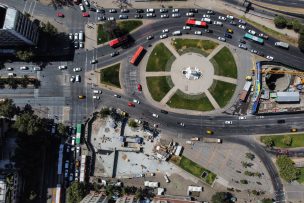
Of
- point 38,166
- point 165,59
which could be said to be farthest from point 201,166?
point 38,166

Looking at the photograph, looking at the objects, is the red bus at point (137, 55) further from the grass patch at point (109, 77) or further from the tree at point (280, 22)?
the tree at point (280, 22)

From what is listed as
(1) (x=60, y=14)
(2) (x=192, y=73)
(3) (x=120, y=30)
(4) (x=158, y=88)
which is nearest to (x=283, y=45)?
(2) (x=192, y=73)

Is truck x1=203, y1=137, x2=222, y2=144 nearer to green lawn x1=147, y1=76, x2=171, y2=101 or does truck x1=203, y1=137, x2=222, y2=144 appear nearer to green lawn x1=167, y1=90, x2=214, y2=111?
green lawn x1=167, y1=90, x2=214, y2=111

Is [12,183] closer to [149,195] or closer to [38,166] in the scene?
[38,166]

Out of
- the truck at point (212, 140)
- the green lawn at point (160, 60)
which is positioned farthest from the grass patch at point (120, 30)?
the truck at point (212, 140)

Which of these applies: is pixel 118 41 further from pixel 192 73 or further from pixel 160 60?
pixel 192 73

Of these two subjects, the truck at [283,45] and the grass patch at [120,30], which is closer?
the truck at [283,45]

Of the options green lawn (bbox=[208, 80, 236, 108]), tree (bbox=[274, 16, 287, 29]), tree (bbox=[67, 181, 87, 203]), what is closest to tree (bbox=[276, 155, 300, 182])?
green lawn (bbox=[208, 80, 236, 108])
